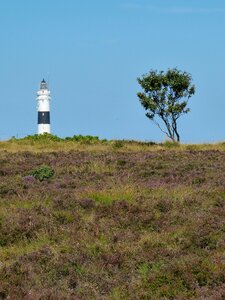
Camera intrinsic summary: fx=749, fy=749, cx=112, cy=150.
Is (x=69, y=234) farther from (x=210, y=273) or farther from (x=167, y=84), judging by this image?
(x=167, y=84)

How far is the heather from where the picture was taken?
12.1m

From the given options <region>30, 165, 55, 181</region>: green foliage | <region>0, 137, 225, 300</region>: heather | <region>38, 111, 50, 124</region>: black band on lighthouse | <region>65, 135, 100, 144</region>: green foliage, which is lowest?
<region>0, 137, 225, 300</region>: heather

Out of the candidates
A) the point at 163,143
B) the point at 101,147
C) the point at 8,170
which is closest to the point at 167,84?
the point at 163,143

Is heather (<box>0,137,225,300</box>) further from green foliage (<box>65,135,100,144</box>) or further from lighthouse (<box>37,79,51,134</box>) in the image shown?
lighthouse (<box>37,79,51,134</box>)

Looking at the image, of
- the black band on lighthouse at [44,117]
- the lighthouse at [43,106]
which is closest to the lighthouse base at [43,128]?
the lighthouse at [43,106]

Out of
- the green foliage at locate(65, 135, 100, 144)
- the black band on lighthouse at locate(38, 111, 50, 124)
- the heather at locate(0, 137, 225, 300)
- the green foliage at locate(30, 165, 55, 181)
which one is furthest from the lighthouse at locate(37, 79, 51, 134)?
the heather at locate(0, 137, 225, 300)

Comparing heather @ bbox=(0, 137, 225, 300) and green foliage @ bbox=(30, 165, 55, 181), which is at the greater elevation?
green foliage @ bbox=(30, 165, 55, 181)

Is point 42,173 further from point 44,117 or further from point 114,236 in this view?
point 44,117

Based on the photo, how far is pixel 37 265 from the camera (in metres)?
13.5

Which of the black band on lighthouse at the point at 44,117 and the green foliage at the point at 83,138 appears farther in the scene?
the black band on lighthouse at the point at 44,117

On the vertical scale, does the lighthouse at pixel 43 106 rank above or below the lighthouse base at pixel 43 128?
above

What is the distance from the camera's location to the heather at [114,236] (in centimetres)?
1210

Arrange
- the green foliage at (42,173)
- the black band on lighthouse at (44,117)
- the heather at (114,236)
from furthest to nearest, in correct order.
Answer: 1. the black band on lighthouse at (44,117)
2. the green foliage at (42,173)
3. the heather at (114,236)

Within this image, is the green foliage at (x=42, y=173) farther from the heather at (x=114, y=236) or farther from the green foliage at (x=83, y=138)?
the green foliage at (x=83, y=138)
